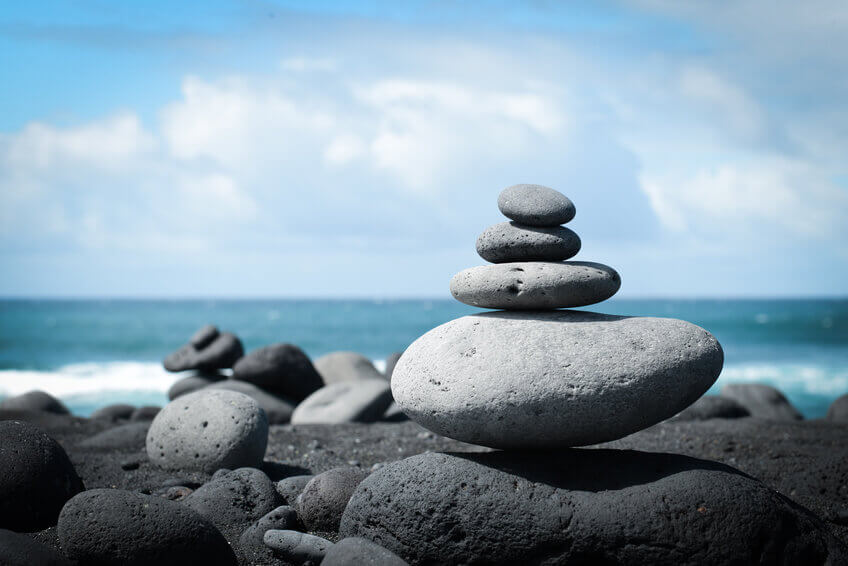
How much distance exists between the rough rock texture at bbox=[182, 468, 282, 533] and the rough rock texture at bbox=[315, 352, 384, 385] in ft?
27.2

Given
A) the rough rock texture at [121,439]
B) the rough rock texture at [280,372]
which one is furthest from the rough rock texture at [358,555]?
the rough rock texture at [280,372]

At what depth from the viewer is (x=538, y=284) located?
5.19m

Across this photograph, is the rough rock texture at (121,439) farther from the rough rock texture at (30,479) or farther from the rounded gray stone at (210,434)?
the rough rock texture at (30,479)

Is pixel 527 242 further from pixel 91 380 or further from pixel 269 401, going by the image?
pixel 91 380

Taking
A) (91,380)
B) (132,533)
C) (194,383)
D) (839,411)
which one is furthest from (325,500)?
(91,380)

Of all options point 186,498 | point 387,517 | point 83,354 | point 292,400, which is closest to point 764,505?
point 387,517

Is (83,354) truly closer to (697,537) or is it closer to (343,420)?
(343,420)

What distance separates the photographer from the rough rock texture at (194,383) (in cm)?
1334

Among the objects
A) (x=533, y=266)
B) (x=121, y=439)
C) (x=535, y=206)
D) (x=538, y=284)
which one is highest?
(x=535, y=206)

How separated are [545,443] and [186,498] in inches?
117

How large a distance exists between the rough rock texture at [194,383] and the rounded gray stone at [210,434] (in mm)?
5948

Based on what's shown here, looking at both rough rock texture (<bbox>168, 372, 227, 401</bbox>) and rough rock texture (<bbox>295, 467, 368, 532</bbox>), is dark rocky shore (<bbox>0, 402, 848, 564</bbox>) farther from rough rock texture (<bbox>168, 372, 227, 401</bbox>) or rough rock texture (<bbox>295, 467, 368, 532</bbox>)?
rough rock texture (<bbox>168, 372, 227, 401</bbox>)

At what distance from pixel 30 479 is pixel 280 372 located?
22.1 feet

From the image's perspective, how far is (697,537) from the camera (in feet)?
14.8
